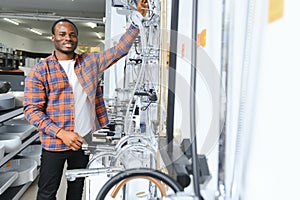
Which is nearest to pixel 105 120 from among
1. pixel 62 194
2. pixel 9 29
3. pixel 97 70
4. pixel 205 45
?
pixel 97 70

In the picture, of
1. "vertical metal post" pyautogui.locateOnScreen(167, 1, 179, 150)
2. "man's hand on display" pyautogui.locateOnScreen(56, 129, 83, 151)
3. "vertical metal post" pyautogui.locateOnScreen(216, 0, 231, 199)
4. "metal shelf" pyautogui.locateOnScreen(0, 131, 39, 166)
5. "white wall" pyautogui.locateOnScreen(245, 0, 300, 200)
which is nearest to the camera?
"white wall" pyautogui.locateOnScreen(245, 0, 300, 200)

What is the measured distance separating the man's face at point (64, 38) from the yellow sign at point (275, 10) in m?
1.65

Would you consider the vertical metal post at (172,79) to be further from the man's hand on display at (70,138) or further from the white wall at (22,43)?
the white wall at (22,43)

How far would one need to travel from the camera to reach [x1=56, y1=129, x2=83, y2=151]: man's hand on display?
1840mm

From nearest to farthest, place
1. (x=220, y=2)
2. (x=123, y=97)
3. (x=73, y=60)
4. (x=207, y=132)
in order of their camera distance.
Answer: (x=220, y=2)
(x=207, y=132)
(x=73, y=60)
(x=123, y=97)

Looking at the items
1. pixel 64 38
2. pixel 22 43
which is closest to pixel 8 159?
pixel 64 38

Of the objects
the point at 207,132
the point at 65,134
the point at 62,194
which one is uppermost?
the point at 207,132

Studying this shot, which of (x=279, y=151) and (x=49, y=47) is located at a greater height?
(x=49, y=47)

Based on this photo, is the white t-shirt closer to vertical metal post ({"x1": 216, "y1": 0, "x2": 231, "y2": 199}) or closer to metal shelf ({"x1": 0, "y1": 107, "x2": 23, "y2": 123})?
metal shelf ({"x1": 0, "y1": 107, "x2": 23, "y2": 123})

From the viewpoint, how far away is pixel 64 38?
1.98 m

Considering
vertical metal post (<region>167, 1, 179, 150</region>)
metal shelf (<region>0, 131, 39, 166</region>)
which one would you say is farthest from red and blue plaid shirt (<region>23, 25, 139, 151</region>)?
vertical metal post (<region>167, 1, 179, 150</region>)

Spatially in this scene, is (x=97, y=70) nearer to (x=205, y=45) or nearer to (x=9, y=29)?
(x=205, y=45)

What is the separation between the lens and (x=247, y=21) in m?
0.56

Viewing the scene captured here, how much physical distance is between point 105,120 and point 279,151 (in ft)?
6.01
